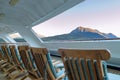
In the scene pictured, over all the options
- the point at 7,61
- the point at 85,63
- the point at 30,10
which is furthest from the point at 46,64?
the point at 30,10

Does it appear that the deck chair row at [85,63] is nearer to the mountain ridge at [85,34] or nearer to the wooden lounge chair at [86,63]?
the wooden lounge chair at [86,63]

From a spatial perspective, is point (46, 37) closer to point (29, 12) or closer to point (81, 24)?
point (29, 12)

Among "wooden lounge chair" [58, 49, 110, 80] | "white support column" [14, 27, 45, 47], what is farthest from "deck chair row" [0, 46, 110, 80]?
"white support column" [14, 27, 45, 47]

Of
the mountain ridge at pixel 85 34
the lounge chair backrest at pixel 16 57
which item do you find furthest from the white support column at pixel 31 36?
the lounge chair backrest at pixel 16 57

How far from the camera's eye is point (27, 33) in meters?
7.42

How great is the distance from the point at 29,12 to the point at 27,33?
1.65 metres

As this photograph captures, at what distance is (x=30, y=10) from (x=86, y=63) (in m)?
4.69

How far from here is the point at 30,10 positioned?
5777 mm

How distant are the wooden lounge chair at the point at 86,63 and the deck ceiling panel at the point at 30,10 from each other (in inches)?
105

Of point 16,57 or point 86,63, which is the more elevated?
point 86,63

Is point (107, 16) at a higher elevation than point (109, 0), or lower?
lower

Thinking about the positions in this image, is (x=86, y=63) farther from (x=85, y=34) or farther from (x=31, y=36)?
(x=31, y=36)

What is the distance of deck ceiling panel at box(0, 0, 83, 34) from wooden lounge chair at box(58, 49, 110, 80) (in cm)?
267

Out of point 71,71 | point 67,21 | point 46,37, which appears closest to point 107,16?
point 67,21
